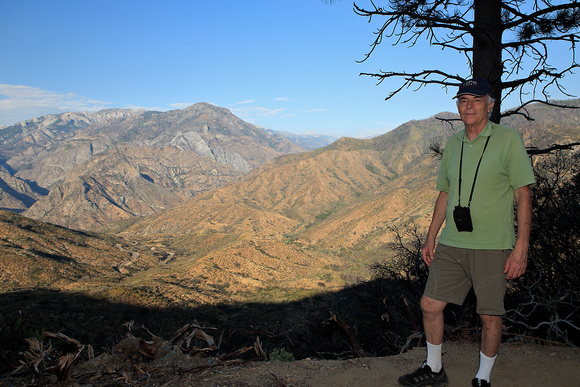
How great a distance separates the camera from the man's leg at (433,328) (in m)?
2.77

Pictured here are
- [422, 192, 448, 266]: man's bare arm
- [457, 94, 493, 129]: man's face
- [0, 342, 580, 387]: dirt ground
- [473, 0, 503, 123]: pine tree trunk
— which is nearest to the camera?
[457, 94, 493, 129]: man's face

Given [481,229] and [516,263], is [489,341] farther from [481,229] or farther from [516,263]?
[481,229]

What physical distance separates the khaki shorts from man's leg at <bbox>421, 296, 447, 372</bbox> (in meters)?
0.08

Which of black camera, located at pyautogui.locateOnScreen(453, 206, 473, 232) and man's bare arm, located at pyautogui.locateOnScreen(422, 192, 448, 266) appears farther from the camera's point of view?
man's bare arm, located at pyautogui.locateOnScreen(422, 192, 448, 266)

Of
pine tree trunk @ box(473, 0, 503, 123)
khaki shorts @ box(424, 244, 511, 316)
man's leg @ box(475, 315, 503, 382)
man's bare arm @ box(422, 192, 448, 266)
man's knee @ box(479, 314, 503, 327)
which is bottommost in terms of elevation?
man's leg @ box(475, 315, 503, 382)

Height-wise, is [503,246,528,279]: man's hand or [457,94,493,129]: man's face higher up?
[457,94,493,129]: man's face

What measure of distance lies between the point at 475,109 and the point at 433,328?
5.97 feet

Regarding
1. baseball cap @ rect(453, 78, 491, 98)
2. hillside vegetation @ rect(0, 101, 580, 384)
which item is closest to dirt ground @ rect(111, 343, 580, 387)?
hillside vegetation @ rect(0, 101, 580, 384)

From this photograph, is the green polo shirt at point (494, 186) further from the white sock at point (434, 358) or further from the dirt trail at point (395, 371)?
the dirt trail at point (395, 371)

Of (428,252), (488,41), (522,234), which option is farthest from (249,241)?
(522,234)

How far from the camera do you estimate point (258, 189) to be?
6304 inches

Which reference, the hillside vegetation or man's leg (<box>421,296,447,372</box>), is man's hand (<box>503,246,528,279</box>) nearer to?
man's leg (<box>421,296,447,372</box>)

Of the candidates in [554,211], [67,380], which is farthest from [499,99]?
[67,380]

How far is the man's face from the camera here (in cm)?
262
